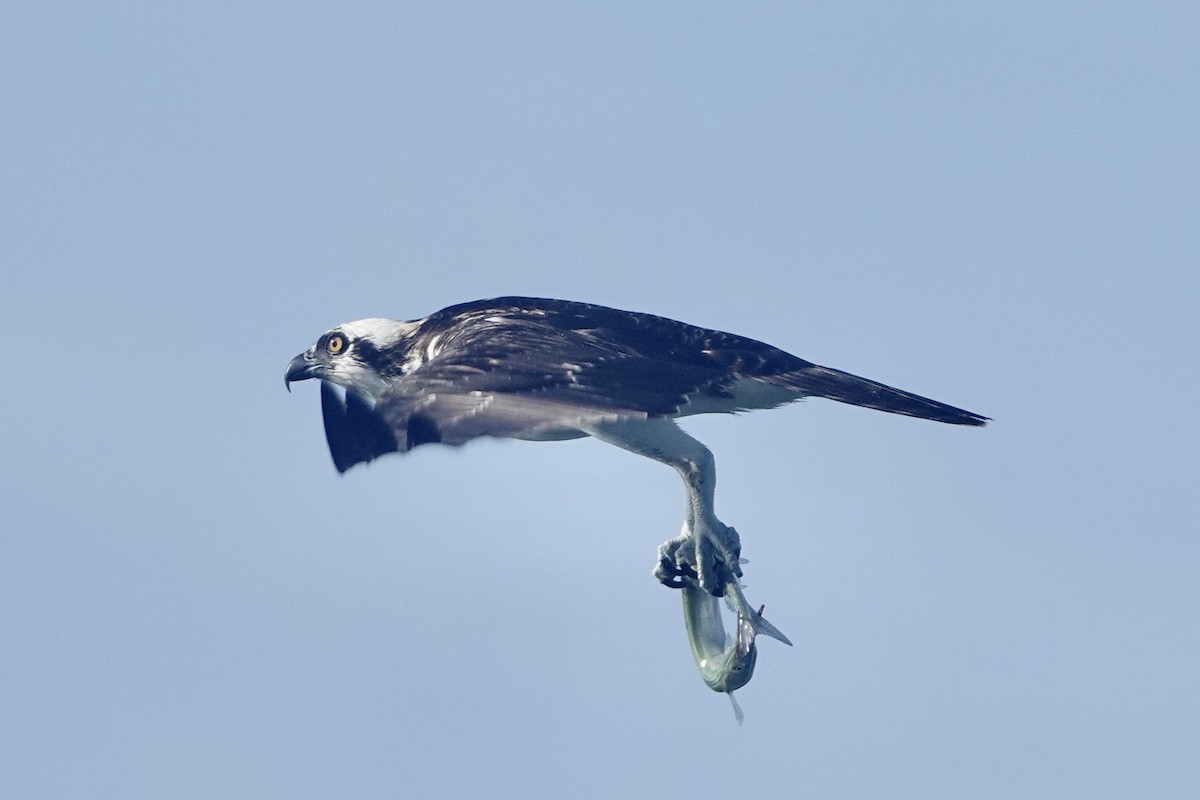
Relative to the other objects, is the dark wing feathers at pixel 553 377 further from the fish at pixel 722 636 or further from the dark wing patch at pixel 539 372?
the fish at pixel 722 636

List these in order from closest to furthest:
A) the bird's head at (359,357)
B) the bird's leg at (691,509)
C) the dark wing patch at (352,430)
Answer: the dark wing patch at (352,430)
the bird's leg at (691,509)
the bird's head at (359,357)

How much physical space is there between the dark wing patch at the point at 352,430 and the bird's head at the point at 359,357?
135 millimetres

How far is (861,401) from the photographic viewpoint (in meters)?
14.8

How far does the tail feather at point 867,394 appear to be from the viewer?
14.7 m

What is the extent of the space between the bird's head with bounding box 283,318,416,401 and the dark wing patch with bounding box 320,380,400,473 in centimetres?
14

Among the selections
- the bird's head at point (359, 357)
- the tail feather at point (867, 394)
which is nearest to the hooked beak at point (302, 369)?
the bird's head at point (359, 357)

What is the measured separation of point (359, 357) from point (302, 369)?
727 mm

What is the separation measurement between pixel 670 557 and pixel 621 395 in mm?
1230

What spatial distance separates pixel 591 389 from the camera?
1305 cm

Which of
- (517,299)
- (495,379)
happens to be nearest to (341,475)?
(495,379)

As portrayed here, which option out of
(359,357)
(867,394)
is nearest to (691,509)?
(867,394)

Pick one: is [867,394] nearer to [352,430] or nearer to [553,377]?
[553,377]

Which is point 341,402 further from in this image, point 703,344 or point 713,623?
point 713,623

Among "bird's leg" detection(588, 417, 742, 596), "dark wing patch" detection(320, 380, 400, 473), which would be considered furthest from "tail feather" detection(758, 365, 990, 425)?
"dark wing patch" detection(320, 380, 400, 473)
